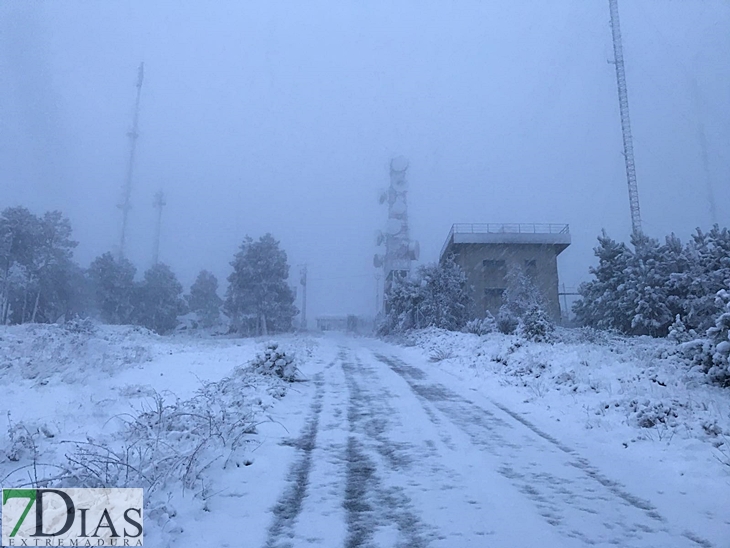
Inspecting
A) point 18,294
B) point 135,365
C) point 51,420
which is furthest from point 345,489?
point 18,294

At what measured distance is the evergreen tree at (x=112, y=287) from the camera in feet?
162

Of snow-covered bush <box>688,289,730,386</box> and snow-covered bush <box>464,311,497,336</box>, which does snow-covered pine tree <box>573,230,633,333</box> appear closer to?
snow-covered bush <box>464,311,497,336</box>

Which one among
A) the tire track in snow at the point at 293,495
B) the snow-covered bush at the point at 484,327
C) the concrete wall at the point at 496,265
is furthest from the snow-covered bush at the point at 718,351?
the concrete wall at the point at 496,265

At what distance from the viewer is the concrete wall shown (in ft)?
130

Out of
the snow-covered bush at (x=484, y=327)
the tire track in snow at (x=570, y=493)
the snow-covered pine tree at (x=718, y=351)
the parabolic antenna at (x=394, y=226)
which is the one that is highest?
the parabolic antenna at (x=394, y=226)

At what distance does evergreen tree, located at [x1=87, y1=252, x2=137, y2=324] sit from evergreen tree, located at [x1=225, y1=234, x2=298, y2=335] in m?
11.3

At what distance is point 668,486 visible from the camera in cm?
468

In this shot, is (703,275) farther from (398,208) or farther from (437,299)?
(398,208)

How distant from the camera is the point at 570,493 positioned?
4406 mm

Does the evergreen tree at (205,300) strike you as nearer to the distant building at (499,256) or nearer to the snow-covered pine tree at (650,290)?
the distant building at (499,256)

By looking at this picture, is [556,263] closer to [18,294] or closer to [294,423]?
[294,423]

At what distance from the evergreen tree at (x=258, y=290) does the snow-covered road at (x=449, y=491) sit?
43.2 metres

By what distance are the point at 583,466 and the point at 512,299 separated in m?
25.4

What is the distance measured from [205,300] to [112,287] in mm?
14724
